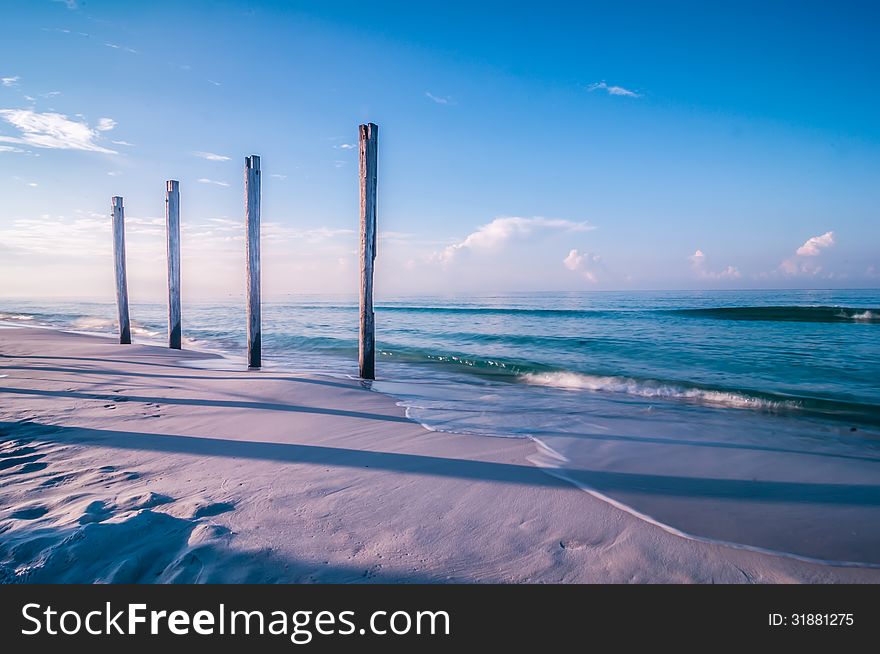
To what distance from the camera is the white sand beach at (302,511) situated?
225cm

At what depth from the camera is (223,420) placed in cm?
517

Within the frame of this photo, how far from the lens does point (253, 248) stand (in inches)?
382

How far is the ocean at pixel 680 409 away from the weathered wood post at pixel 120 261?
233 cm

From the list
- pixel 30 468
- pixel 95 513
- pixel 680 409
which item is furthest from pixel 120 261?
pixel 680 409

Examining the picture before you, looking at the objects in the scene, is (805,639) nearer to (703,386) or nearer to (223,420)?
(223,420)

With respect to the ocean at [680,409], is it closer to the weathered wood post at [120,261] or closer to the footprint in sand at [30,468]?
the weathered wood post at [120,261]

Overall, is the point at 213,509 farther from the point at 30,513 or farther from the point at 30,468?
Answer: the point at 30,468

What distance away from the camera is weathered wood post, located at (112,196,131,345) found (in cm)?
1292

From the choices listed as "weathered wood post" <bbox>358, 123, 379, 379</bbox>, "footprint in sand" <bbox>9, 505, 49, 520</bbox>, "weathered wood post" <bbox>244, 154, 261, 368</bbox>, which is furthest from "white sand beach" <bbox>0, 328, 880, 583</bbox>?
"weathered wood post" <bbox>244, 154, 261, 368</bbox>

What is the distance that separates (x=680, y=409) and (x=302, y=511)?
6.32 m

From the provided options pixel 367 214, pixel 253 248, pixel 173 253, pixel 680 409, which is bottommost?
pixel 680 409

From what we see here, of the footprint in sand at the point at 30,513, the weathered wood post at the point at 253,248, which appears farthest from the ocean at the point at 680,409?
the footprint in sand at the point at 30,513

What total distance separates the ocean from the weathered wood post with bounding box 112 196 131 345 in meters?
2.33

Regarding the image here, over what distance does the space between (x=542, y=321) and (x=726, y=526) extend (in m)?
22.2
